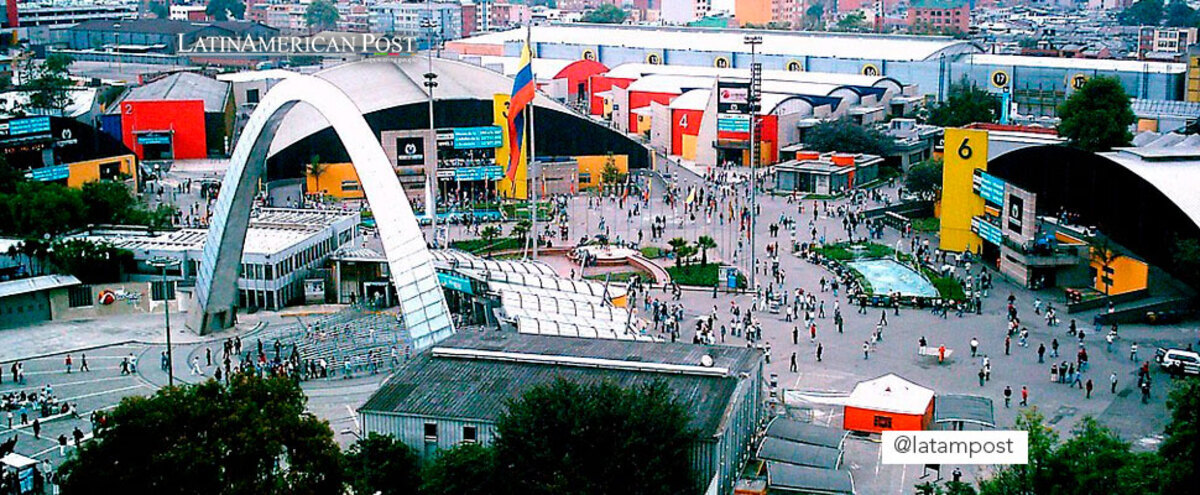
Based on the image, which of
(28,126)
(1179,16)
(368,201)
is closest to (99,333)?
(368,201)

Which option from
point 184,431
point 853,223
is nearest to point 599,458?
point 184,431

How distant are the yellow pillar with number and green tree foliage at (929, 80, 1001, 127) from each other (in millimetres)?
23932

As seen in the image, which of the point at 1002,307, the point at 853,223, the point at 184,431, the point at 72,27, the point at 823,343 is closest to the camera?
the point at 184,431

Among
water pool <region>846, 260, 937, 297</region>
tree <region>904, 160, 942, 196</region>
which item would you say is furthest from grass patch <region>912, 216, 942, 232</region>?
water pool <region>846, 260, 937, 297</region>

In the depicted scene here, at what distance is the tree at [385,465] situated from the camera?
25.5m

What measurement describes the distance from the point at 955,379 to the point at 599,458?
15.6 m

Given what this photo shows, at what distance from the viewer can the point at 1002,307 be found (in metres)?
44.2

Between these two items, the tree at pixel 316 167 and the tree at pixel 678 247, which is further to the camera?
the tree at pixel 316 167

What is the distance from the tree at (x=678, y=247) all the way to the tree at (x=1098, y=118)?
16810mm

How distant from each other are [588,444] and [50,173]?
45.5m

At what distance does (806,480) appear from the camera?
27234 mm

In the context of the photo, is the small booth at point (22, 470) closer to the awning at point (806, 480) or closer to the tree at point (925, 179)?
the awning at point (806, 480)

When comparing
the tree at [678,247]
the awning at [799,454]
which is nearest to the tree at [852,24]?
the tree at [678,247]

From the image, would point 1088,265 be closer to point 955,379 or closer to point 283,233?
point 955,379
